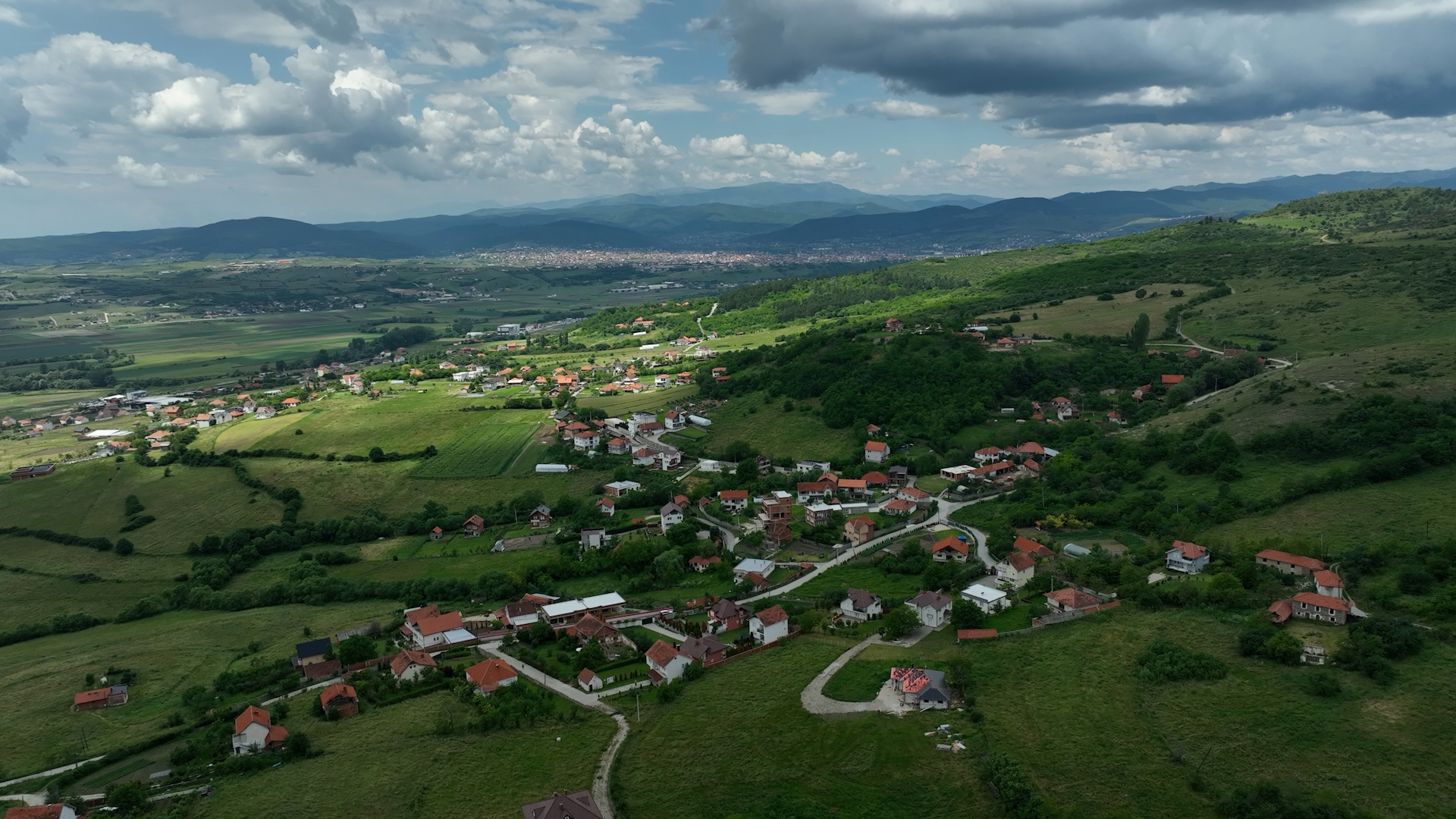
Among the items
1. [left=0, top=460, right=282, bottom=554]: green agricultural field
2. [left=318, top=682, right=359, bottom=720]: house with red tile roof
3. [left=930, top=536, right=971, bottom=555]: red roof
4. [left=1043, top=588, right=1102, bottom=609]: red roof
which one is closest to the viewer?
[left=318, top=682, right=359, bottom=720]: house with red tile roof

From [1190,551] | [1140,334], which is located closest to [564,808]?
[1190,551]

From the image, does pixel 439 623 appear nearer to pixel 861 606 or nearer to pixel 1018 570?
pixel 861 606

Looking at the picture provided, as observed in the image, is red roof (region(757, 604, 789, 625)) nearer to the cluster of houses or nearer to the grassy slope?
the cluster of houses

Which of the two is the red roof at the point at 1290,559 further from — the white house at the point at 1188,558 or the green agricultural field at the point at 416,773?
the green agricultural field at the point at 416,773

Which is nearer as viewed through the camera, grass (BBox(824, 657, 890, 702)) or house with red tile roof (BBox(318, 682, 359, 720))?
grass (BBox(824, 657, 890, 702))

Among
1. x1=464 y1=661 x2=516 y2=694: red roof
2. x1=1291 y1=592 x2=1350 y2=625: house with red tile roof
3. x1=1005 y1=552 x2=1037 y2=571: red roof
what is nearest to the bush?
x1=1291 y1=592 x2=1350 y2=625: house with red tile roof

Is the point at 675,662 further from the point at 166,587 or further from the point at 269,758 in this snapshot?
the point at 166,587

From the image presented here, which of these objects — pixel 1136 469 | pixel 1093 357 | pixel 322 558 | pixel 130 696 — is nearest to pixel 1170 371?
pixel 1093 357
